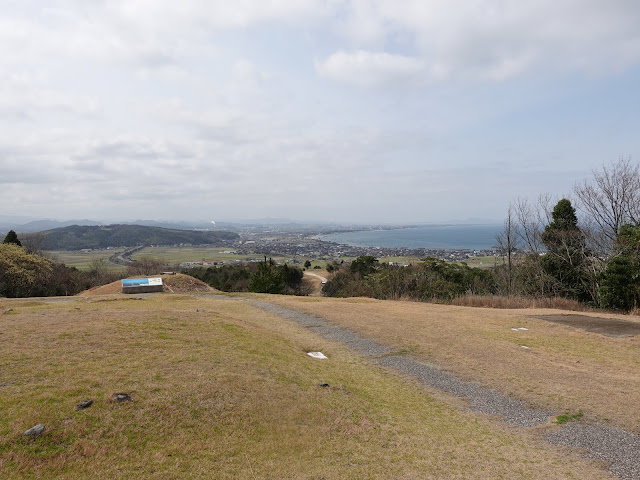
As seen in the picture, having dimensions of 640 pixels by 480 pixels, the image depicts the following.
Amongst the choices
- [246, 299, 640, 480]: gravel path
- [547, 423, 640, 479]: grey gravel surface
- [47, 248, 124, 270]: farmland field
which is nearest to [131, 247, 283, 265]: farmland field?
[47, 248, 124, 270]: farmland field

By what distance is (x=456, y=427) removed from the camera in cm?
639

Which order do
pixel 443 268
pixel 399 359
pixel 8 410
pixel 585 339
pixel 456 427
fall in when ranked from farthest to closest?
pixel 443 268 < pixel 585 339 < pixel 399 359 < pixel 456 427 < pixel 8 410

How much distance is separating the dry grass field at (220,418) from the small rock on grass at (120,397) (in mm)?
116

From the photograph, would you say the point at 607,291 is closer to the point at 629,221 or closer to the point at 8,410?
the point at 629,221

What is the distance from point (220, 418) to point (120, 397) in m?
1.66

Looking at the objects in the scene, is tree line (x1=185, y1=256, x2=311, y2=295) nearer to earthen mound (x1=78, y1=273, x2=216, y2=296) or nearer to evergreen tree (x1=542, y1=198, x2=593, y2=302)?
earthen mound (x1=78, y1=273, x2=216, y2=296)

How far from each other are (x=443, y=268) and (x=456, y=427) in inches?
1176

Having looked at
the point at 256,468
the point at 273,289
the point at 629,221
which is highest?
the point at 629,221

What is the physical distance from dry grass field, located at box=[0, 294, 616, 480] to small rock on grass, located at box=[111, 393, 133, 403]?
12cm

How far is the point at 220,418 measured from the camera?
5641 millimetres

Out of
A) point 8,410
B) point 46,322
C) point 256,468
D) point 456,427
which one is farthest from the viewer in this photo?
point 46,322

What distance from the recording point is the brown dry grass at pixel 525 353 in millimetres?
7598

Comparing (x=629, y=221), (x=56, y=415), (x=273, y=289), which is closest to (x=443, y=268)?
(x=629, y=221)

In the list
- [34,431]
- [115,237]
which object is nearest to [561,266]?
[34,431]
